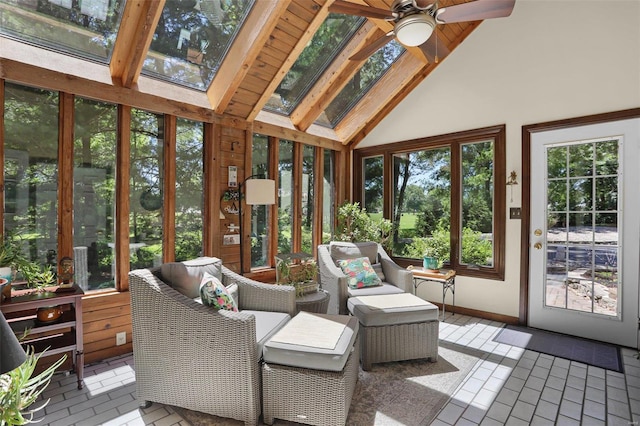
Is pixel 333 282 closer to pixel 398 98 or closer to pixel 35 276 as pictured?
pixel 35 276

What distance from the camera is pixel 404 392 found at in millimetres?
2375

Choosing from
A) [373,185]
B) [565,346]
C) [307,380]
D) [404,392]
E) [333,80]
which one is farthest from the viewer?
[373,185]

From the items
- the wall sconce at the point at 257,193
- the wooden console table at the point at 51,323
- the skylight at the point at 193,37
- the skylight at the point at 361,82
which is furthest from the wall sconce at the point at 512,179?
the wooden console table at the point at 51,323

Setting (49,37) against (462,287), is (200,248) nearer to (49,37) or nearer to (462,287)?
(49,37)

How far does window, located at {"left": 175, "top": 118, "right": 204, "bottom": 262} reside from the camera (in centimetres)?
342

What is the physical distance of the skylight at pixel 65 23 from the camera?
2414 millimetres

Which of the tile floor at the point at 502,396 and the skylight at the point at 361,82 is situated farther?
the skylight at the point at 361,82

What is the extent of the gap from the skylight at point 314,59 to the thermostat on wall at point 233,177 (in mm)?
1027

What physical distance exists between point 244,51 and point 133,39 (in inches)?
36.0

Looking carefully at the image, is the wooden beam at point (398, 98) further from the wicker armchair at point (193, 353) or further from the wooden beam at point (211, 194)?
the wicker armchair at point (193, 353)

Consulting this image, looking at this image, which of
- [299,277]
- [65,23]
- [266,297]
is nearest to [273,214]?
[299,277]

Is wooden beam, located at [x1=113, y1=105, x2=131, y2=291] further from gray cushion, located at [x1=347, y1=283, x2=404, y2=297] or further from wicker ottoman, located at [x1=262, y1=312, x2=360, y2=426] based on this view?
gray cushion, located at [x1=347, y1=283, x2=404, y2=297]

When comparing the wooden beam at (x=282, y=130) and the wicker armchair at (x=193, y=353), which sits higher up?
the wooden beam at (x=282, y=130)

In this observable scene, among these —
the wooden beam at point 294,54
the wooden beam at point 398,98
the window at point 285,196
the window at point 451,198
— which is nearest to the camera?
the wooden beam at point 294,54
